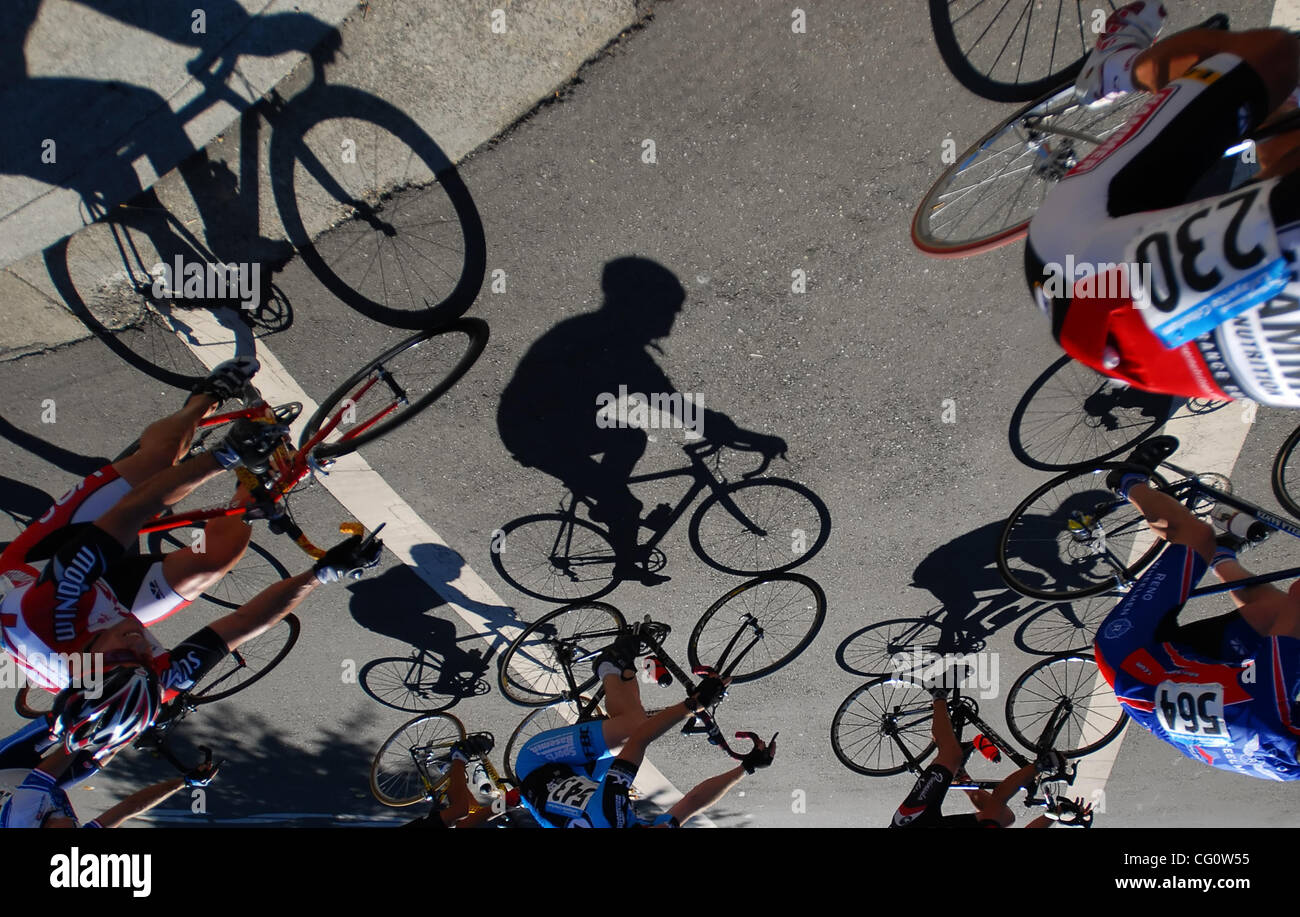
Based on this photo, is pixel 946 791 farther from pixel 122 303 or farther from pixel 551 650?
pixel 122 303

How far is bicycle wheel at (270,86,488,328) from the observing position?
4.50m

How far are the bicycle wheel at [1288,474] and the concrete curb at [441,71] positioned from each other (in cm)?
532

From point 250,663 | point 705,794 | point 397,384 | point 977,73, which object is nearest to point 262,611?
point 397,384

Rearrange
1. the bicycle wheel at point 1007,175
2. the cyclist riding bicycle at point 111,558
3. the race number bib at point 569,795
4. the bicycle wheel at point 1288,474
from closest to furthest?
the cyclist riding bicycle at point 111,558 → the race number bib at point 569,795 → the bicycle wheel at point 1007,175 → the bicycle wheel at point 1288,474

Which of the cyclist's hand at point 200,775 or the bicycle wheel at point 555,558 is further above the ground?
the bicycle wheel at point 555,558

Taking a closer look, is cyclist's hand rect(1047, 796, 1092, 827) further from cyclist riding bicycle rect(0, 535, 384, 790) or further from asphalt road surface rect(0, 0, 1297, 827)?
cyclist riding bicycle rect(0, 535, 384, 790)

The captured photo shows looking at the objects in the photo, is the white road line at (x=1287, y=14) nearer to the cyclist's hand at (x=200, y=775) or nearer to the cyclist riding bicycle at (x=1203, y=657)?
the cyclist riding bicycle at (x=1203, y=657)

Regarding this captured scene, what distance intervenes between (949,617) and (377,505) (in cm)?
458

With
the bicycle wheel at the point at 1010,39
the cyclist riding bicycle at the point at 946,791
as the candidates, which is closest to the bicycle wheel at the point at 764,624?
the cyclist riding bicycle at the point at 946,791

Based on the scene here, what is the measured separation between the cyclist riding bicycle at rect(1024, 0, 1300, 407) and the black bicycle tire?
1802mm

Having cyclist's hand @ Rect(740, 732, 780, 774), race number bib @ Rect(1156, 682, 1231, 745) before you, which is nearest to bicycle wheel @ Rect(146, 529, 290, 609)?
cyclist's hand @ Rect(740, 732, 780, 774)

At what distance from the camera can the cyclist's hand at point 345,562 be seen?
12.6ft

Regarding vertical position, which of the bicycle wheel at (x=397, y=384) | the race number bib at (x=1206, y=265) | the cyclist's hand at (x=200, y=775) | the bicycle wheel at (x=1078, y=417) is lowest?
the cyclist's hand at (x=200, y=775)

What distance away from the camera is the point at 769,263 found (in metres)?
4.66
